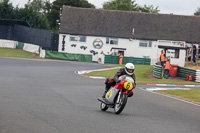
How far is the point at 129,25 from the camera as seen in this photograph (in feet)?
217

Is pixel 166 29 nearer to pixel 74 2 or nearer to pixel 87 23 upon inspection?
pixel 87 23

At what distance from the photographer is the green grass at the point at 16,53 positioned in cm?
5122

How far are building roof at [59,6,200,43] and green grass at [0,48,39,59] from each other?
34.4ft

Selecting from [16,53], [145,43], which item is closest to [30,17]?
[145,43]

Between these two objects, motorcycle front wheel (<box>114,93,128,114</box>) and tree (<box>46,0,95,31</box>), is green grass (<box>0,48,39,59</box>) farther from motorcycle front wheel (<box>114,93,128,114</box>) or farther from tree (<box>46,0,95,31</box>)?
tree (<box>46,0,95,31</box>)

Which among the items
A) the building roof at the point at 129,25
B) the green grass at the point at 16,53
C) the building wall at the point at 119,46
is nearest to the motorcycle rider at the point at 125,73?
the green grass at the point at 16,53

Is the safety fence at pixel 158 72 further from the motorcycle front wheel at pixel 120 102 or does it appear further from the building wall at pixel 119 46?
the building wall at pixel 119 46

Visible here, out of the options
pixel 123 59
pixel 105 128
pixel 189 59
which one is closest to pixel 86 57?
pixel 123 59

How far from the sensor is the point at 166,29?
65.9 metres

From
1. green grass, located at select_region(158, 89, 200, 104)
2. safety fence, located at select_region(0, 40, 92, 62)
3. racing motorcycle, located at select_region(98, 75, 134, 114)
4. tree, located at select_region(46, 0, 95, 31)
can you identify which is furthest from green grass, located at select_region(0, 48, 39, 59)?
tree, located at select_region(46, 0, 95, 31)

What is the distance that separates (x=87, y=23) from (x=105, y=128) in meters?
→ 57.4

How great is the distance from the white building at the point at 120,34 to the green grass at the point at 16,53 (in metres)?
9.66

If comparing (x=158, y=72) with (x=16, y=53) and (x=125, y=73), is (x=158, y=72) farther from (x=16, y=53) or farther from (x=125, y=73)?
(x=16, y=53)

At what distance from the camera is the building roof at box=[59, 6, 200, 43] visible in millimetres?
65250
